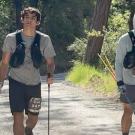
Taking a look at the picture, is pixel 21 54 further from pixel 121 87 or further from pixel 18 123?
pixel 121 87

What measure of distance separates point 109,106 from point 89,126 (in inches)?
141

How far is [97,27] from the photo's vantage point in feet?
80.5

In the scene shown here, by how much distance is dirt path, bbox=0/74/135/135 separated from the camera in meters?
10.2

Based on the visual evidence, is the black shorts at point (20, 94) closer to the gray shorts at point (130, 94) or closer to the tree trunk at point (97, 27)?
the gray shorts at point (130, 94)

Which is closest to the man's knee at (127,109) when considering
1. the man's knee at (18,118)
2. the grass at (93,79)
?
the man's knee at (18,118)

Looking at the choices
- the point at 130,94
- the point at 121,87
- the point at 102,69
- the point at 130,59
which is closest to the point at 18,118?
the point at 121,87

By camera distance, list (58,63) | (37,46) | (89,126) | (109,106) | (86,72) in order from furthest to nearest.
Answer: (58,63) < (86,72) < (109,106) < (89,126) < (37,46)

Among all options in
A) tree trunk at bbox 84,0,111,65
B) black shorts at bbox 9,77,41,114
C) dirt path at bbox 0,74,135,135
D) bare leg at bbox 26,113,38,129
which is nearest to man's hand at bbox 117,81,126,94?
black shorts at bbox 9,77,41,114

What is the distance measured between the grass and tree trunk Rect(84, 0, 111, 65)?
0.56m

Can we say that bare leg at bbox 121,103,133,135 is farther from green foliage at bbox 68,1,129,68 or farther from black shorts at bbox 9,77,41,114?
green foliage at bbox 68,1,129,68

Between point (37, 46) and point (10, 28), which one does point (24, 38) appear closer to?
point (37, 46)

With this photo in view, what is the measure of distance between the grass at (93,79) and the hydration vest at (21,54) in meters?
10.1

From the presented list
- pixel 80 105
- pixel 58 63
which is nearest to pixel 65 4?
pixel 58 63

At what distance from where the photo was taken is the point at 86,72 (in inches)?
922
